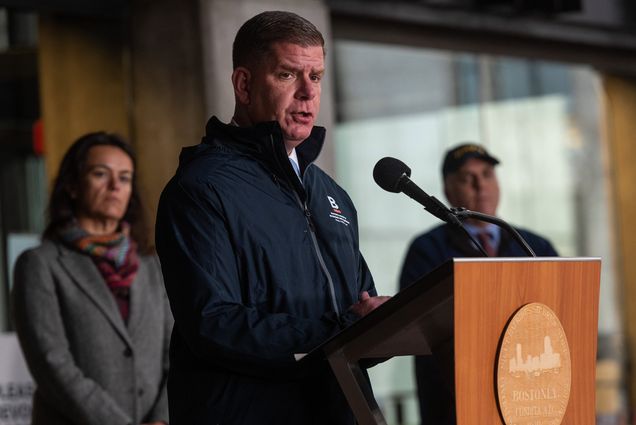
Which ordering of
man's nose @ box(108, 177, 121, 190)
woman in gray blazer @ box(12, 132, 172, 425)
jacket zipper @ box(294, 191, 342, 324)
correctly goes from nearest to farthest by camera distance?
A: jacket zipper @ box(294, 191, 342, 324) → woman in gray blazer @ box(12, 132, 172, 425) → man's nose @ box(108, 177, 121, 190)

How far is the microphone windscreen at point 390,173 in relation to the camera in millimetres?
2828

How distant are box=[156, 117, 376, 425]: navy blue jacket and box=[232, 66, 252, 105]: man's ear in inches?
3.4

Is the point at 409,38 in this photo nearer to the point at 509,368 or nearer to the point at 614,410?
the point at 614,410

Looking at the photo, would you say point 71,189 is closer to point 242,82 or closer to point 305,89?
point 242,82

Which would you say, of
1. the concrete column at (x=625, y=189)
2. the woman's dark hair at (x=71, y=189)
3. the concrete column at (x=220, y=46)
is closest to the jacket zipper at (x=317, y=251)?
the woman's dark hair at (x=71, y=189)

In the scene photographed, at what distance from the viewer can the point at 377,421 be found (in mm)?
2543

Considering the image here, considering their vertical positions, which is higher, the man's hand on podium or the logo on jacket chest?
the logo on jacket chest

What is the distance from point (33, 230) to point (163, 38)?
128cm

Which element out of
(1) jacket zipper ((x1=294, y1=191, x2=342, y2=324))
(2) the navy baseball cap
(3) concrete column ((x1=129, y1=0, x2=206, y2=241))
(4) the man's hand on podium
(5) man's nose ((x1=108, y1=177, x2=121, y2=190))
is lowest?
(4) the man's hand on podium

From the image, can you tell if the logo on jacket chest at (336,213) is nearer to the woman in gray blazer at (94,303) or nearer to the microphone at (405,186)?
the microphone at (405,186)

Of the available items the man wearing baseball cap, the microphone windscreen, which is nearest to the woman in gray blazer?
the man wearing baseball cap

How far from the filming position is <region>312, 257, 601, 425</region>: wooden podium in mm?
2311

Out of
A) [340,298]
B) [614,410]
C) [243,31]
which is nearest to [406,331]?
[340,298]

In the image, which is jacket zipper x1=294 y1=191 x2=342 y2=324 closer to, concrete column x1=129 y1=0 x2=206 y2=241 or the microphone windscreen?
the microphone windscreen
